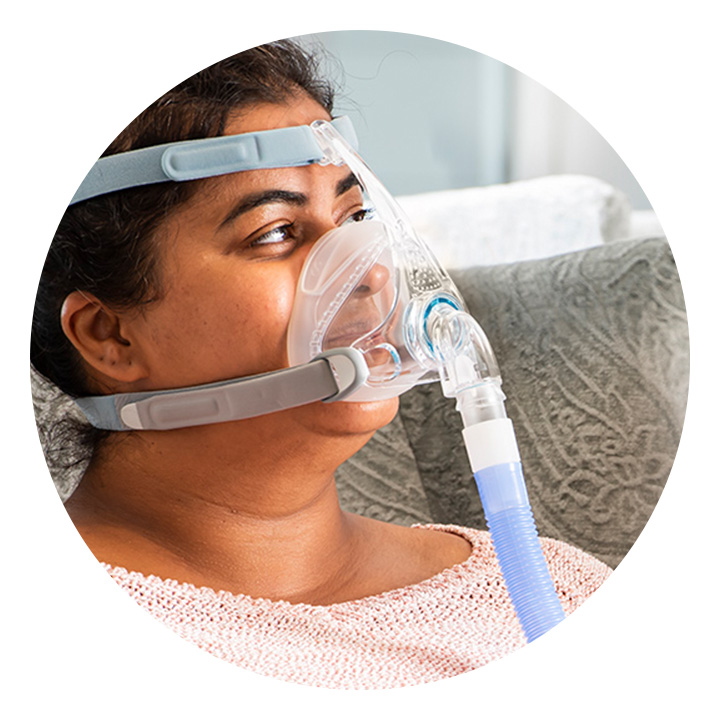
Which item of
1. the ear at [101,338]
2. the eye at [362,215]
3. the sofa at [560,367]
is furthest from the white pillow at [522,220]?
the ear at [101,338]

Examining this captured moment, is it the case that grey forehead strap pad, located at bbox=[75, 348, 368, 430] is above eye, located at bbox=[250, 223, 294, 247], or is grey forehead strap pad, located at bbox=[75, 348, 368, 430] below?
below

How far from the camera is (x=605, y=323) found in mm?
1500

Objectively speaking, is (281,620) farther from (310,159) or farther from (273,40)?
(273,40)

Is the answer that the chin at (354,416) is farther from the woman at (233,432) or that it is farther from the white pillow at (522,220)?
the white pillow at (522,220)

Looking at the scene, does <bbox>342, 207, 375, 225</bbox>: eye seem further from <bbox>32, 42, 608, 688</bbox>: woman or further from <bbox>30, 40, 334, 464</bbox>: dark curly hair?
<bbox>30, 40, 334, 464</bbox>: dark curly hair

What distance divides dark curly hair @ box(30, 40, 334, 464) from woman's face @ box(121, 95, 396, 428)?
0.06ft

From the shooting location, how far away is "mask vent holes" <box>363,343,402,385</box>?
113cm

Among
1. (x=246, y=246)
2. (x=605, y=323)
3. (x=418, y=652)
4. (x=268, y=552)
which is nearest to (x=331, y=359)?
(x=246, y=246)

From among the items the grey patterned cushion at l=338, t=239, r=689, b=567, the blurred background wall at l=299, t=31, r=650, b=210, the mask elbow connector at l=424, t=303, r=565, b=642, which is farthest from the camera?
the grey patterned cushion at l=338, t=239, r=689, b=567

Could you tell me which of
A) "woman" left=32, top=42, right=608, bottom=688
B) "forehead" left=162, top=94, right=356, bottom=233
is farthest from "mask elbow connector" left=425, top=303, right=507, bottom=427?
"forehead" left=162, top=94, right=356, bottom=233

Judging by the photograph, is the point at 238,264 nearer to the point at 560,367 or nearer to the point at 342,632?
the point at 342,632

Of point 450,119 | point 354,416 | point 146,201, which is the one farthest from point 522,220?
point 146,201

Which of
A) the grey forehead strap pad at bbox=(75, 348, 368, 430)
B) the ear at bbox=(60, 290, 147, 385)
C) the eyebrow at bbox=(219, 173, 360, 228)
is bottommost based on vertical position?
the grey forehead strap pad at bbox=(75, 348, 368, 430)

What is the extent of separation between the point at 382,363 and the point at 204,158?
0.32 meters
